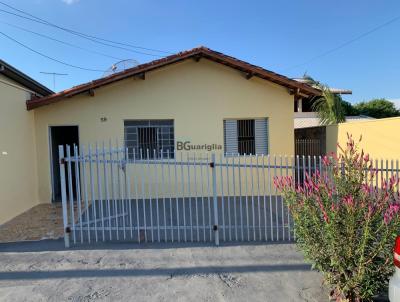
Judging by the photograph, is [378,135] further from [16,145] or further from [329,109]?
[16,145]

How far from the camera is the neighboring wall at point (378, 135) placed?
8.76m

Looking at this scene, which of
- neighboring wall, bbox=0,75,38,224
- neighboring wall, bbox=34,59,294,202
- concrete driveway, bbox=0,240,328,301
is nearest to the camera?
concrete driveway, bbox=0,240,328,301

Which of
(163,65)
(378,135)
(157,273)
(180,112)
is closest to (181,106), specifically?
(180,112)

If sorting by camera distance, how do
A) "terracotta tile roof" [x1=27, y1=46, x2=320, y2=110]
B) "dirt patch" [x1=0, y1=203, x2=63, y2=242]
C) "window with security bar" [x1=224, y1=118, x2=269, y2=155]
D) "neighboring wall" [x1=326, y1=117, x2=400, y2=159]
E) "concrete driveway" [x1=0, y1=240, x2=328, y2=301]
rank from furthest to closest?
1. "window with security bar" [x1=224, y1=118, x2=269, y2=155]
2. "neighboring wall" [x1=326, y1=117, x2=400, y2=159]
3. "terracotta tile roof" [x1=27, y1=46, x2=320, y2=110]
4. "dirt patch" [x1=0, y1=203, x2=63, y2=242]
5. "concrete driveway" [x1=0, y1=240, x2=328, y2=301]

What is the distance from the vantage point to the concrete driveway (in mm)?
3473

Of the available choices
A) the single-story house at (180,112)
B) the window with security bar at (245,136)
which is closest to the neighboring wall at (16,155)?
the single-story house at (180,112)

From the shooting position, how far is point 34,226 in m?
6.34

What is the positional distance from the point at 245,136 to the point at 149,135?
2.98 meters

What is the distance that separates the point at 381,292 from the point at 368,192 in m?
1.12

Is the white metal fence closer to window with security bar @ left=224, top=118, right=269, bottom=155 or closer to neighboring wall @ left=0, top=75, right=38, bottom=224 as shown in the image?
window with security bar @ left=224, top=118, right=269, bottom=155

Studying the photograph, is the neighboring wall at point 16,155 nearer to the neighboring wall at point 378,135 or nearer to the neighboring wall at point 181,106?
the neighboring wall at point 181,106

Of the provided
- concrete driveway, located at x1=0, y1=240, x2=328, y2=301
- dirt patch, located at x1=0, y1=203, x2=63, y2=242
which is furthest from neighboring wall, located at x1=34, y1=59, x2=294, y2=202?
concrete driveway, located at x1=0, y1=240, x2=328, y2=301

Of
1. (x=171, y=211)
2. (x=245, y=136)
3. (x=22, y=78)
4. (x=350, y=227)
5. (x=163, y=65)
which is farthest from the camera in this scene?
(x=245, y=136)

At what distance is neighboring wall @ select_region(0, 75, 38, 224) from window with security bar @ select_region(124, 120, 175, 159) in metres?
2.63
